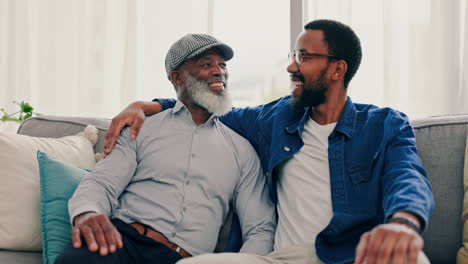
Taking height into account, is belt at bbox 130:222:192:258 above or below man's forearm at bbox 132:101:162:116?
below

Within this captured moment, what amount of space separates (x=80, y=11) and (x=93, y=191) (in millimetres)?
1674

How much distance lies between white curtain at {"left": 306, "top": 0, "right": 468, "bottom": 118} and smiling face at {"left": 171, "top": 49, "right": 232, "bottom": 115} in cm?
93

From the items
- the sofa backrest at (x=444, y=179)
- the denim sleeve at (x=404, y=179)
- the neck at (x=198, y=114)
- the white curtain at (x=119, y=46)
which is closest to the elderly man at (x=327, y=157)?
the denim sleeve at (x=404, y=179)

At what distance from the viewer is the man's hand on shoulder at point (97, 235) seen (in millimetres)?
1448

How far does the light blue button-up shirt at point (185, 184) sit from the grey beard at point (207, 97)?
0.05 metres

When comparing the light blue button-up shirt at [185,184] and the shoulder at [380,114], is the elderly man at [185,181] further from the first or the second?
the shoulder at [380,114]

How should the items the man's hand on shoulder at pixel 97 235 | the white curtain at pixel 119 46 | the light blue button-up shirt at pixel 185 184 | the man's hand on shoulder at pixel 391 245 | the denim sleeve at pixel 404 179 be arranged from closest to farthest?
the man's hand on shoulder at pixel 391 245, the denim sleeve at pixel 404 179, the man's hand on shoulder at pixel 97 235, the light blue button-up shirt at pixel 185 184, the white curtain at pixel 119 46

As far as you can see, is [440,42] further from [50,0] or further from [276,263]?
[50,0]

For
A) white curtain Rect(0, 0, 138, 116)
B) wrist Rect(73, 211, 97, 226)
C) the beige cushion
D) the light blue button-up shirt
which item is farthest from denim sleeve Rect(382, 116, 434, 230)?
white curtain Rect(0, 0, 138, 116)

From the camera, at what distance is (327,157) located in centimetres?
179

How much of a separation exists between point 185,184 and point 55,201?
1.45ft

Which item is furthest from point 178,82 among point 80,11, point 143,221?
point 80,11

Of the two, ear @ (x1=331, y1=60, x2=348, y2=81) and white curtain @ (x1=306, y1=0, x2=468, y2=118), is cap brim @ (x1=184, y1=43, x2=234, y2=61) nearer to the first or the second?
ear @ (x1=331, y1=60, x2=348, y2=81)

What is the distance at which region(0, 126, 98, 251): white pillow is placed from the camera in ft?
5.56
